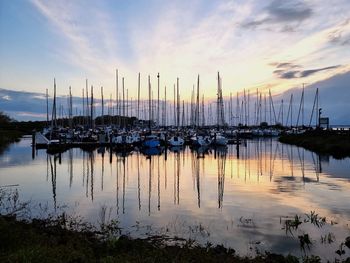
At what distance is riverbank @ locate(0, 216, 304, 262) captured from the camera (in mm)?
10680

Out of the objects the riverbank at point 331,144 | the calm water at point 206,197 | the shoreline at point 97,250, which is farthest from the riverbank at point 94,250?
the riverbank at point 331,144

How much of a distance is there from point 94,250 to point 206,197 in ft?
46.0

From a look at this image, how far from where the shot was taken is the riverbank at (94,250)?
420 inches

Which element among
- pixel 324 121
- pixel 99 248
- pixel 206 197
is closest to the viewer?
pixel 99 248

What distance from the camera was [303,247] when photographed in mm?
14922

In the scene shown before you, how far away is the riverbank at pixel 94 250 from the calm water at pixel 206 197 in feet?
5.42

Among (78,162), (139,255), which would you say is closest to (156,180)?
(78,162)

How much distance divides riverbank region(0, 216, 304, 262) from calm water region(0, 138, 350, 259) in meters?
1.65

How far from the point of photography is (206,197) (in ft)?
85.3

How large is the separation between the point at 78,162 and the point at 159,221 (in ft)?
107

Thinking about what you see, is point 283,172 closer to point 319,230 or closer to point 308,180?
point 308,180

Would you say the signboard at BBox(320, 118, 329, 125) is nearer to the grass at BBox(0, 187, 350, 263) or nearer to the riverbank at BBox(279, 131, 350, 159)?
the riverbank at BBox(279, 131, 350, 159)

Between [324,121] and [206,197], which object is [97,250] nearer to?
[206,197]

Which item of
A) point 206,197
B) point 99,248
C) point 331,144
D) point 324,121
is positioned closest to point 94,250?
point 99,248
